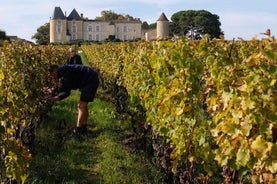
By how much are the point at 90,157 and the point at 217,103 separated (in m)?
3.87

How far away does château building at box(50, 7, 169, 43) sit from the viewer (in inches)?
3989

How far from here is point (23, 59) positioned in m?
6.96

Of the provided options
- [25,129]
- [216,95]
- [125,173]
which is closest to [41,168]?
[25,129]

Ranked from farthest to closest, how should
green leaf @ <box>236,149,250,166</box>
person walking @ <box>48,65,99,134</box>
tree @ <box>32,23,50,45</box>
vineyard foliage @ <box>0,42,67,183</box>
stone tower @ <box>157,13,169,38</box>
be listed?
tree @ <box>32,23,50,45</box> < stone tower @ <box>157,13,169,38</box> < person walking @ <box>48,65,99,134</box> < vineyard foliage @ <box>0,42,67,183</box> < green leaf @ <box>236,149,250,166</box>

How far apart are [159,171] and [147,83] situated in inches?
41.6

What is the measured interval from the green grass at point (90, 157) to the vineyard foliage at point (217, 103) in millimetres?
885

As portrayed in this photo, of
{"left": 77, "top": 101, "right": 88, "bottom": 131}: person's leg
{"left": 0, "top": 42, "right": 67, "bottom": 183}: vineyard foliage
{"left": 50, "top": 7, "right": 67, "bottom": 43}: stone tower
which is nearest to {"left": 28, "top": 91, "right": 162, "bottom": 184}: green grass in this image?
{"left": 77, "top": 101, "right": 88, "bottom": 131}: person's leg

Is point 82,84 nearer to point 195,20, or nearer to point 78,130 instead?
point 78,130

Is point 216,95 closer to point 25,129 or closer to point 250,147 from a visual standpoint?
point 250,147

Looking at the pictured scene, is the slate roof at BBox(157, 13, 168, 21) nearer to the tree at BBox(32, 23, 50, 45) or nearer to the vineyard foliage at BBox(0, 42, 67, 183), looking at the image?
the tree at BBox(32, 23, 50, 45)

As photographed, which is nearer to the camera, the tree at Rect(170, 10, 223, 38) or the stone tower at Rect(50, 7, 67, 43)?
the stone tower at Rect(50, 7, 67, 43)

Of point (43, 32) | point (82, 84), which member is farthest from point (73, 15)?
point (82, 84)

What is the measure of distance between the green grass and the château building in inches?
3587

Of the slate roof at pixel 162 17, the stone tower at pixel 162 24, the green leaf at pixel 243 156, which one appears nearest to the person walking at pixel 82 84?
the green leaf at pixel 243 156
